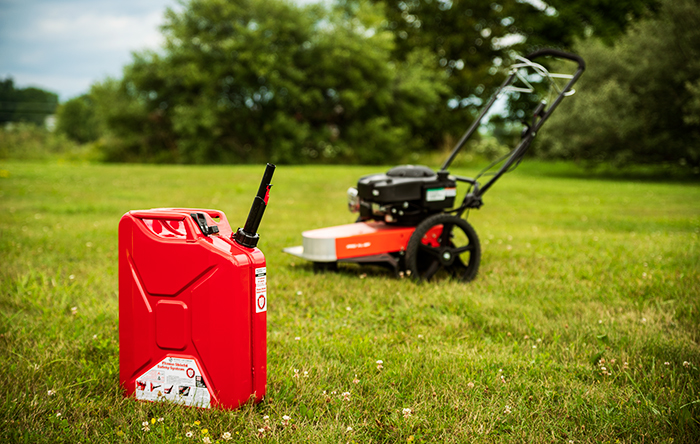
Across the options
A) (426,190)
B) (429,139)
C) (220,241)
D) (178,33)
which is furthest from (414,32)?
(220,241)

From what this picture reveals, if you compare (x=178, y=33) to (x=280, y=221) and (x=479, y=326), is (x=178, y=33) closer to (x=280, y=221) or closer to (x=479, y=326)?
(x=280, y=221)

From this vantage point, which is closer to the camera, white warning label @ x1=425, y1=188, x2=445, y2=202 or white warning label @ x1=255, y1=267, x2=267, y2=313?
white warning label @ x1=255, y1=267, x2=267, y2=313

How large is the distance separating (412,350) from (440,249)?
1349mm

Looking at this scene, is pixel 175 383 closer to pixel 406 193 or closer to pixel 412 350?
pixel 412 350

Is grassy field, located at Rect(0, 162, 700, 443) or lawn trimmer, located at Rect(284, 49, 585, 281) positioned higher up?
lawn trimmer, located at Rect(284, 49, 585, 281)

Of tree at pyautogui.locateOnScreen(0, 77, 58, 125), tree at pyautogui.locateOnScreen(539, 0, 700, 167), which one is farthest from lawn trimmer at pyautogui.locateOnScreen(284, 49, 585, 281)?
tree at pyautogui.locateOnScreen(0, 77, 58, 125)

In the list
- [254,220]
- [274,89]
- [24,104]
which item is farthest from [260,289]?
[24,104]

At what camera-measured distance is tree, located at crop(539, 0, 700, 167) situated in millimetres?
14391

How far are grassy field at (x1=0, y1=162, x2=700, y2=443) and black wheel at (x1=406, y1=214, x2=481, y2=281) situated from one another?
0.52ft

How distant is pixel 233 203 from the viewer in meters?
8.59

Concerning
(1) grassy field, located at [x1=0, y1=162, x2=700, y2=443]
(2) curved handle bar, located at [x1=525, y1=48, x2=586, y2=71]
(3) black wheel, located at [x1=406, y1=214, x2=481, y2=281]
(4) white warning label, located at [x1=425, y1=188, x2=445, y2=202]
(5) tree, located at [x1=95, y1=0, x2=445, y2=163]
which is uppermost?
(5) tree, located at [x1=95, y1=0, x2=445, y2=163]

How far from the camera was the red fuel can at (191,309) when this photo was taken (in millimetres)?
1946

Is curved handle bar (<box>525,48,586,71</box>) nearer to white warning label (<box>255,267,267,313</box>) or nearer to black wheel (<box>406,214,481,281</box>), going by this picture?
black wheel (<box>406,214,481,281</box>)

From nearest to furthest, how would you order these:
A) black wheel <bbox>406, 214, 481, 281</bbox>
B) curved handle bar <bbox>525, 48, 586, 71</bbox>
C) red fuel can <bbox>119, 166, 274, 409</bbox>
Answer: red fuel can <bbox>119, 166, 274, 409</bbox> → black wheel <bbox>406, 214, 481, 281</bbox> → curved handle bar <bbox>525, 48, 586, 71</bbox>
